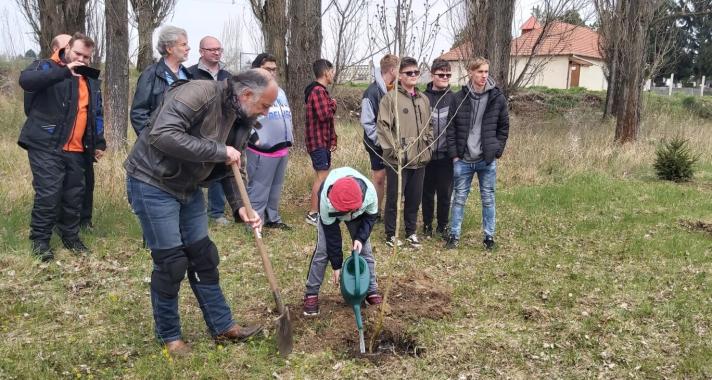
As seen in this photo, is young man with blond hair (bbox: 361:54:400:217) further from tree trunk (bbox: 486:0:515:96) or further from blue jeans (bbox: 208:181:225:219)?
tree trunk (bbox: 486:0:515:96)

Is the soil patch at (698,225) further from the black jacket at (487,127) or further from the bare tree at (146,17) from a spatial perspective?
the bare tree at (146,17)

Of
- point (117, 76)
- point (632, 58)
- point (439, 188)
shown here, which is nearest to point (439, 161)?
point (439, 188)

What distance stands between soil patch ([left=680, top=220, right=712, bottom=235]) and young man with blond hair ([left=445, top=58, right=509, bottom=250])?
2.63 metres

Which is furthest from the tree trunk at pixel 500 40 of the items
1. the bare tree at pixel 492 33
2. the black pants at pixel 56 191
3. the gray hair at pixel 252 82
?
the gray hair at pixel 252 82

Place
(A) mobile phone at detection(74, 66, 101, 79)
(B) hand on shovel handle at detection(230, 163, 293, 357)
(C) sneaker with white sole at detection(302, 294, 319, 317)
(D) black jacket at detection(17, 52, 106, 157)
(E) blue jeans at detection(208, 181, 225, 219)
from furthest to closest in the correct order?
(E) blue jeans at detection(208, 181, 225, 219) < (D) black jacket at detection(17, 52, 106, 157) < (A) mobile phone at detection(74, 66, 101, 79) < (C) sneaker with white sole at detection(302, 294, 319, 317) < (B) hand on shovel handle at detection(230, 163, 293, 357)

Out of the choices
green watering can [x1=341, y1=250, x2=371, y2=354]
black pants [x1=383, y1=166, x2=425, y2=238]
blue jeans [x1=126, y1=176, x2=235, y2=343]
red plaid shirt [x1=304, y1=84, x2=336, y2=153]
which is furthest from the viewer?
red plaid shirt [x1=304, y1=84, x2=336, y2=153]

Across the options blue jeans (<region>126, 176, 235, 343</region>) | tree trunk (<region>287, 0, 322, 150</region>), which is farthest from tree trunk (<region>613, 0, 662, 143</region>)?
blue jeans (<region>126, 176, 235, 343</region>)

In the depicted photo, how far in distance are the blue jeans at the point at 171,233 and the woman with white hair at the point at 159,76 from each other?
1.93m

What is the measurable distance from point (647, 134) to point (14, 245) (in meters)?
13.1

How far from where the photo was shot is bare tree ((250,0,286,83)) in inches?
336

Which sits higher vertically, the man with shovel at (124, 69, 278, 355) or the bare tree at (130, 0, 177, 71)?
the bare tree at (130, 0, 177, 71)

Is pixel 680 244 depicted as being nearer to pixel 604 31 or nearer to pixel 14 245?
pixel 14 245

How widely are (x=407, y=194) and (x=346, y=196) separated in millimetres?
2437

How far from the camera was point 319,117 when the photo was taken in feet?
20.4
